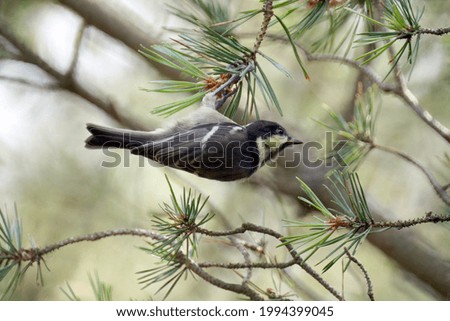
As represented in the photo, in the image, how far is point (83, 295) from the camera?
1.74 metres

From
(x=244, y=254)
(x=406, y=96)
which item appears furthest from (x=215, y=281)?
(x=406, y=96)

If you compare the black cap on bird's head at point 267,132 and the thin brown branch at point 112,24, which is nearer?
the black cap on bird's head at point 267,132

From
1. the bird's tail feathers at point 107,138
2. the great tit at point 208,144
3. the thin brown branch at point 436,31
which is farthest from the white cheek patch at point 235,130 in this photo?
the thin brown branch at point 436,31

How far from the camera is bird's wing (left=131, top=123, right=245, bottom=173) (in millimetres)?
1059

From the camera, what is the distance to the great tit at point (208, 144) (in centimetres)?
106

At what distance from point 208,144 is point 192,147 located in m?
0.04

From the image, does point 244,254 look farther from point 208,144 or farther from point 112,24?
point 112,24

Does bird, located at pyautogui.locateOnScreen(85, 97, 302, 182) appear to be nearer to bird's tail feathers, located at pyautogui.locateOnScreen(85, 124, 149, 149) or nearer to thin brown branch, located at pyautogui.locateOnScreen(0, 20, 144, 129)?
bird's tail feathers, located at pyautogui.locateOnScreen(85, 124, 149, 149)

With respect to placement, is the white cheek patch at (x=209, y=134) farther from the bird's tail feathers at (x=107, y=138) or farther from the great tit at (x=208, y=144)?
the bird's tail feathers at (x=107, y=138)

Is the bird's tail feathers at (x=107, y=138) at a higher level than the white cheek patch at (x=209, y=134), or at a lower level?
lower

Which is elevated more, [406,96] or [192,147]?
[406,96]

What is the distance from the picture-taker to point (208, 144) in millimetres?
1102

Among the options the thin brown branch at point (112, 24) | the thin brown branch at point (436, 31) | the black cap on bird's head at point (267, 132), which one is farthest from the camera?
the thin brown branch at point (112, 24)

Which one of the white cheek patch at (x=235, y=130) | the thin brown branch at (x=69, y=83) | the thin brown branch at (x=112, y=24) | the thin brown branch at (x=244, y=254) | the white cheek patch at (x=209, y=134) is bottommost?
the thin brown branch at (x=244, y=254)
